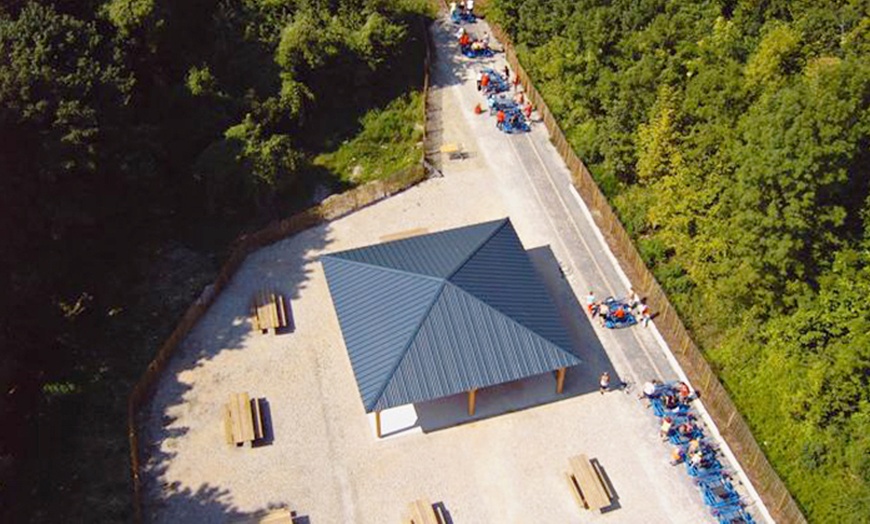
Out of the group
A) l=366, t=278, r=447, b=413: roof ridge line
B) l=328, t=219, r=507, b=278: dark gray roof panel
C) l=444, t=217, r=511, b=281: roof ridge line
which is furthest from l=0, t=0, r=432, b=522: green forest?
l=366, t=278, r=447, b=413: roof ridge line

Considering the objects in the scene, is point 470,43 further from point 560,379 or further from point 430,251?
point 560,379

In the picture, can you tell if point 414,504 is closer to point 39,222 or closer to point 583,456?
point 583,456

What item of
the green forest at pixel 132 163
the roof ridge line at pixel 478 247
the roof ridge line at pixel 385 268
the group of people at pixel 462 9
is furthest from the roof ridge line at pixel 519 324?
the group of people at pixel 462 9

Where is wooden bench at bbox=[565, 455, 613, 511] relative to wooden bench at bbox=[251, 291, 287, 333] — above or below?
below

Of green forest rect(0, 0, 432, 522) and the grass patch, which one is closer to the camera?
green forest rect(0, 0, 432, 522)

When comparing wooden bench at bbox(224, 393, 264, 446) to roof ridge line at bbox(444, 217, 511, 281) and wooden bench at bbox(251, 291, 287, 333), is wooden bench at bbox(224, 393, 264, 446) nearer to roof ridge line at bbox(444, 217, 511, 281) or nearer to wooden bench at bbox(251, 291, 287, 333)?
wooden bench at bbox(251, 291, 287, 333)
